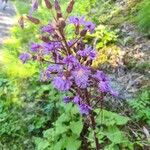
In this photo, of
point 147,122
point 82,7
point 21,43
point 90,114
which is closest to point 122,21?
point 82,7

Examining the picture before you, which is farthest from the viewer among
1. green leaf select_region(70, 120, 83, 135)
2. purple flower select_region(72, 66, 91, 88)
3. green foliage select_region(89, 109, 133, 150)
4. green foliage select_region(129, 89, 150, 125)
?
green foliage select_region(129, 89, 150, 125)

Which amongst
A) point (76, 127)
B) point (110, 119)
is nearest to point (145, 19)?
point (110, 119)

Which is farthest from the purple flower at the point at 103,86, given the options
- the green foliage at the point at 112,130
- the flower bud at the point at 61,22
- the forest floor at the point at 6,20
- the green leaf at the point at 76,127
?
the forest floor at the point at 6,20

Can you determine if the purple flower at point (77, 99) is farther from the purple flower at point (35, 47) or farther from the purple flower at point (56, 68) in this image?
the purple flower at point (35, 47)

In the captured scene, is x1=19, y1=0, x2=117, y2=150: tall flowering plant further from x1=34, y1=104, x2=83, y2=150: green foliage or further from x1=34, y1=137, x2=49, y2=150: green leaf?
x1=34, y1=137, x2=49, y2=150: green leaf

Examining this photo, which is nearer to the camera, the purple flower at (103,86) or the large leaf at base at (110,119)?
the purple flower at (103,86)

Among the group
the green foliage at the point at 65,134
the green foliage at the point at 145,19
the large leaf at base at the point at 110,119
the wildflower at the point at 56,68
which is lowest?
the green foliage at the point at 65,134

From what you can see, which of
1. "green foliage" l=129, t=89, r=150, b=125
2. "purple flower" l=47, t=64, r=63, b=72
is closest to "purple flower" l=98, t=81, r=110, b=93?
"purple flower" l=47, t=64, r=63, b=72
